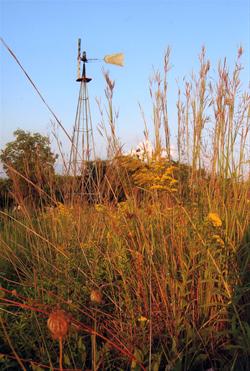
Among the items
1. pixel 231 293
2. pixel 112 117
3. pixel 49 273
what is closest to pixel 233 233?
pixel 231 293

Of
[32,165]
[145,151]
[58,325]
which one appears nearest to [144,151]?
[145,151]

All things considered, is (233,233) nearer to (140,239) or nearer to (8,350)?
(140,239)

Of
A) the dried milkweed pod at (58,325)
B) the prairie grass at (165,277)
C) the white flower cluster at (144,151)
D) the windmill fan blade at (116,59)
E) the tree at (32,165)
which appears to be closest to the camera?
the dried milkweed pod at (58,325)

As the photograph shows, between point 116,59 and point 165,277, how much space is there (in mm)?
1449

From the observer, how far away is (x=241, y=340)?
1479 mm

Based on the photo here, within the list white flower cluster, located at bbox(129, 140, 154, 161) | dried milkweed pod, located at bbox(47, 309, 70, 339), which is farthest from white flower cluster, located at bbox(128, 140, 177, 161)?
dried milkweed pod, located at bbox(47, 309, 70, 339)

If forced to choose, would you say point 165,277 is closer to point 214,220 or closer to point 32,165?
point 214,220

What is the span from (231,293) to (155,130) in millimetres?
919

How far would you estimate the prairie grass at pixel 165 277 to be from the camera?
153cm

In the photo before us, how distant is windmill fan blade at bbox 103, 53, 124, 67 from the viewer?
7.68ft

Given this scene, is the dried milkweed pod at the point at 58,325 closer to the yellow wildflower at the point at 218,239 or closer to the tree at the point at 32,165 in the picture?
the yellow wildflower at the point at 218,239

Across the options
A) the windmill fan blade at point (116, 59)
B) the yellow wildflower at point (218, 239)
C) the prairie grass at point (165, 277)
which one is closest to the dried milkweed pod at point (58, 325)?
the prairie grass at point (165, 277)

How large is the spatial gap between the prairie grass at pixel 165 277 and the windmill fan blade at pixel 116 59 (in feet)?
1.37

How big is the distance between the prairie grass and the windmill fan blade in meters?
0.42
